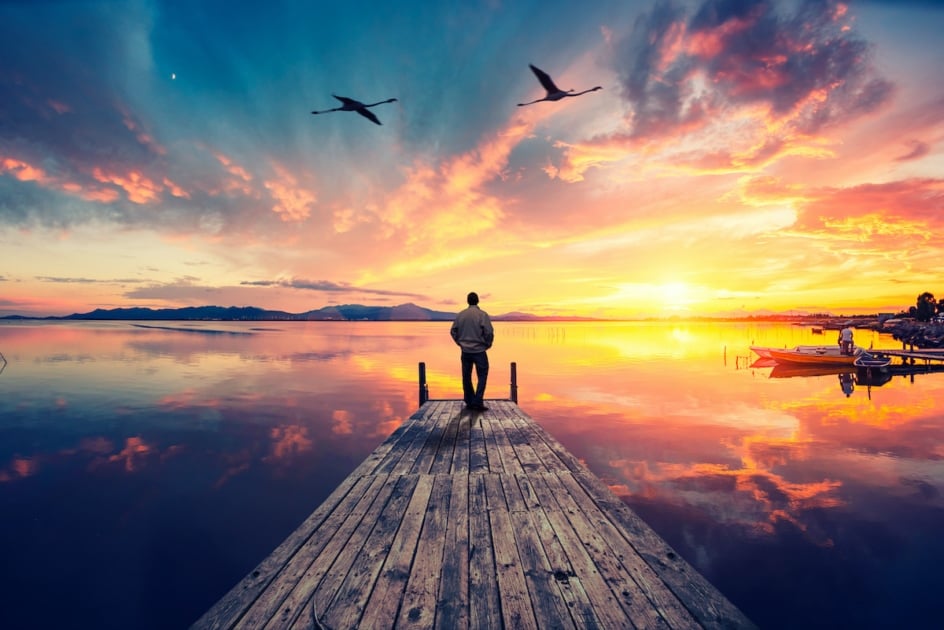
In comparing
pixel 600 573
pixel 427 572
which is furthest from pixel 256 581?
pixel 600 573

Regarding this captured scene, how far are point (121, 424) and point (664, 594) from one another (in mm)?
20462

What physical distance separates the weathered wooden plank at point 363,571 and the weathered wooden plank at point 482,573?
0.79 meters

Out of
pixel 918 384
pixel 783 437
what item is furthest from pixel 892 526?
pixel 918 384

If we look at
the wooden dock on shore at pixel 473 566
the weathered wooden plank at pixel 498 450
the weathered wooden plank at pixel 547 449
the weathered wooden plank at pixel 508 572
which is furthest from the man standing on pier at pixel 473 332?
the weathered wooden plank at pixel 508 572

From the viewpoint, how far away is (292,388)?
24.9 meters

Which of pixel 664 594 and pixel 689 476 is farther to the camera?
pixel 689 476

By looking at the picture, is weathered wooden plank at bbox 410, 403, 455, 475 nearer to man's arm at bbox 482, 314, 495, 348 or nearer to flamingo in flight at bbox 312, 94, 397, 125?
man's arm at bbox 482, 314, 495, 348

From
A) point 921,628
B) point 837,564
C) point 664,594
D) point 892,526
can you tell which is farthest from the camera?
point 892,526

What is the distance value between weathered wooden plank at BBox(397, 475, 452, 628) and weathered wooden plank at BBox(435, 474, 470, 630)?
5 cm

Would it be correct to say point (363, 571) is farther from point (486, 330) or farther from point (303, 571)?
point (486, 330)

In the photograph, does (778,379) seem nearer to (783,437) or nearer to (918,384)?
(918,384)

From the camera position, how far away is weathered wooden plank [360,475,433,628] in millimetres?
2969

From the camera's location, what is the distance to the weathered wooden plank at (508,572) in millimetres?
2955

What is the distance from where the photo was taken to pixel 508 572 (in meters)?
3.52
